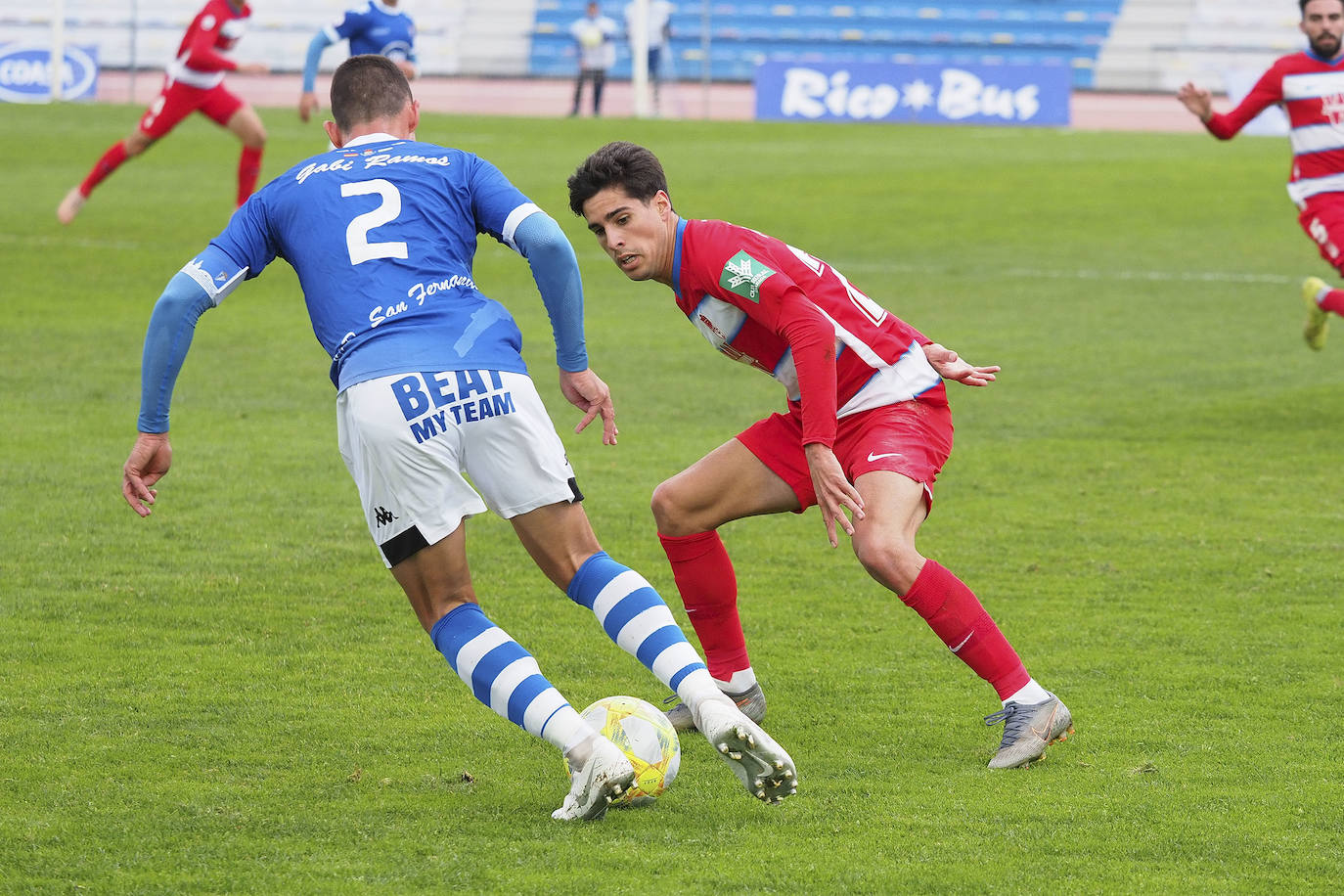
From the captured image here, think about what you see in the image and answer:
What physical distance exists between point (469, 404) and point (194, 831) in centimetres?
113

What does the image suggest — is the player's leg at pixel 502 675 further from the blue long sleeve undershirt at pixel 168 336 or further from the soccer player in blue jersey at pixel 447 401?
the blue long sleeve undershirt at pixel 168 336

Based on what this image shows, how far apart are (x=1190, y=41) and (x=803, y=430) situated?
36.2 meters

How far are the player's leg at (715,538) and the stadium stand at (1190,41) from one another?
3306cm

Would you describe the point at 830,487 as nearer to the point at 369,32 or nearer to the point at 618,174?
the point at 618,174

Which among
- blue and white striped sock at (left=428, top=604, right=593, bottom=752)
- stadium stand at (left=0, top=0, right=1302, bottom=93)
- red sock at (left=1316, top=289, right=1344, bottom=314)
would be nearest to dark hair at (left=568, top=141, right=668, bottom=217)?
blue and white striped sock at (left=428, top=604, right=593, bottom=752)

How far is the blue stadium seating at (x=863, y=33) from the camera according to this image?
122ft

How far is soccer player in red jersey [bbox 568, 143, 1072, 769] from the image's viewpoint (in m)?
4.25

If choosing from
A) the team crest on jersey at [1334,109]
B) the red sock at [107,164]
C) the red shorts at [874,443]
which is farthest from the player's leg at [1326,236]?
the red sock at [107,164]

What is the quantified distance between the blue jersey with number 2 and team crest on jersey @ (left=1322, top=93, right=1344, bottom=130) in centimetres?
620

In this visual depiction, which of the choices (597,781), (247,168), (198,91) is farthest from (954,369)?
(247,168)

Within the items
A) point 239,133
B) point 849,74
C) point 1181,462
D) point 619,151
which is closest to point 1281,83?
point 1181,462

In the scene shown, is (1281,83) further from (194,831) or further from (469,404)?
(194,831)

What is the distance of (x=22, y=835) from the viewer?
12.1 ft

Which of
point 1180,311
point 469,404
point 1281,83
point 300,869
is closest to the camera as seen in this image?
point 300,869
